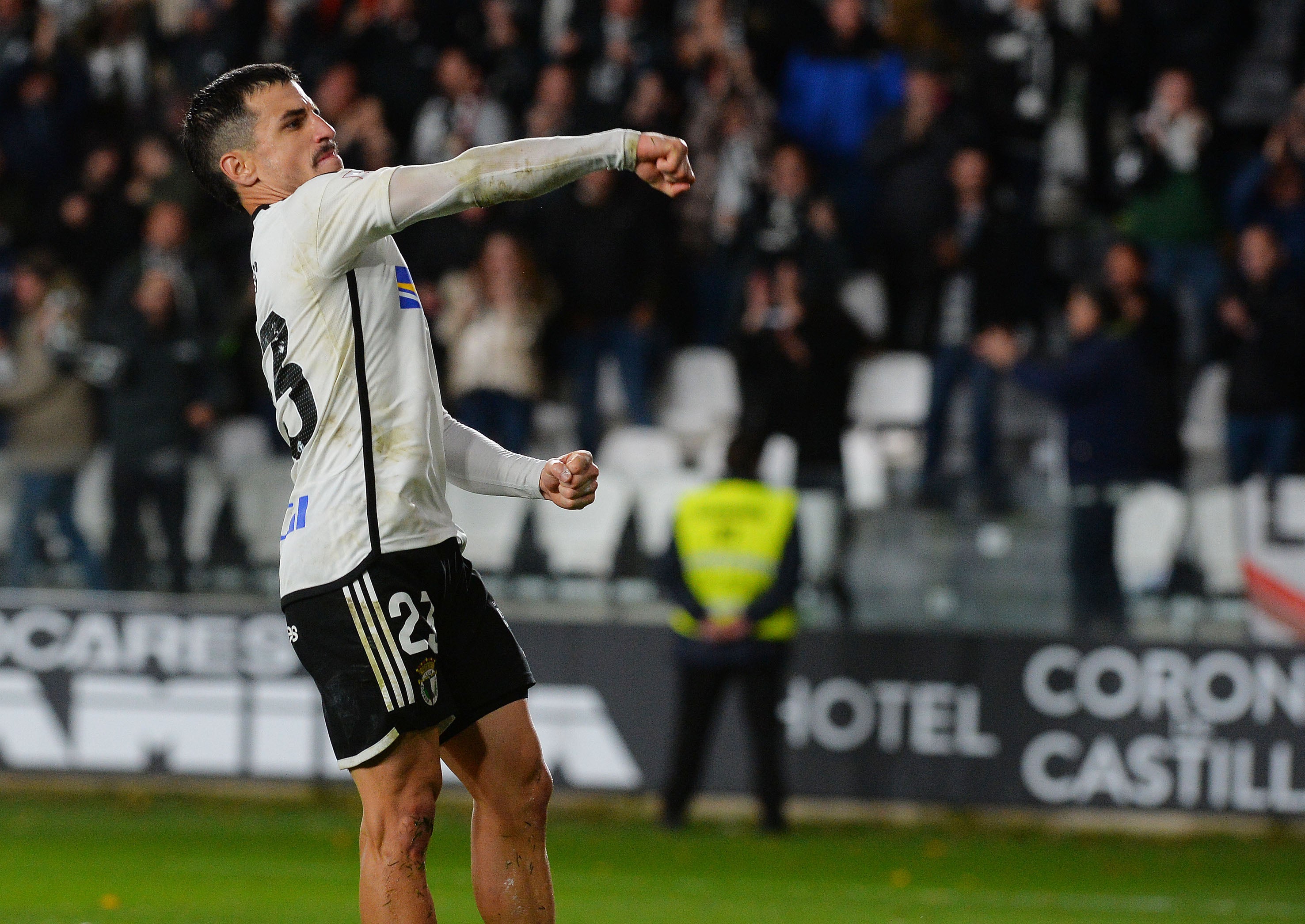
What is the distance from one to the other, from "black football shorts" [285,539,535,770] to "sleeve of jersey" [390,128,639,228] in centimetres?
82

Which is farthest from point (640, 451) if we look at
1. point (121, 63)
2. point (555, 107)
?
point (121, 63)

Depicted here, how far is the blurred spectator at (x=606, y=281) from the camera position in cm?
1214

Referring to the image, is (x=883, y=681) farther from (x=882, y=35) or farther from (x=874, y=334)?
(x=882, y=35)

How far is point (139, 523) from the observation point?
10609 millimetres

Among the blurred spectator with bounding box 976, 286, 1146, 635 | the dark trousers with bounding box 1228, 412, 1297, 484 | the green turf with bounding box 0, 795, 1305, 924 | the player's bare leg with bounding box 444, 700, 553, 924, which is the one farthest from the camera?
the dark trousers with bounding box 1228, 412, 1297, 484

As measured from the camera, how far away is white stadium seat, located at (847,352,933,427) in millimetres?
12031

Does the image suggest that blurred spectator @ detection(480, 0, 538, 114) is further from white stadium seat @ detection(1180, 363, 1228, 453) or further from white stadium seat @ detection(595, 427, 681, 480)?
white stadium seat @ detection(1180, 363, 1228, 453)

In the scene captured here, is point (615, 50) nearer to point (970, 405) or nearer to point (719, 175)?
point (719, 175)

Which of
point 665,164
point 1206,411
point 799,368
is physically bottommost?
point 1206,411

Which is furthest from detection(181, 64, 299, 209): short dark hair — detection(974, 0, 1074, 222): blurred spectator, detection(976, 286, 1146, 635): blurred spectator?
detection(974, 0, 1074, 222): blurred spectator

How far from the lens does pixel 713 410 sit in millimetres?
12492

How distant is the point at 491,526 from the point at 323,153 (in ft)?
20.7

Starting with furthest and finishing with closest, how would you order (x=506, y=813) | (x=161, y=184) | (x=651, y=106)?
1. (x=161, y=184)
2. (x=651, y=106)
3. (x=506, y=813)

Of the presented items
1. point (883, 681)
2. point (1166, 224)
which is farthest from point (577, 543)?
point (1166, 224)
